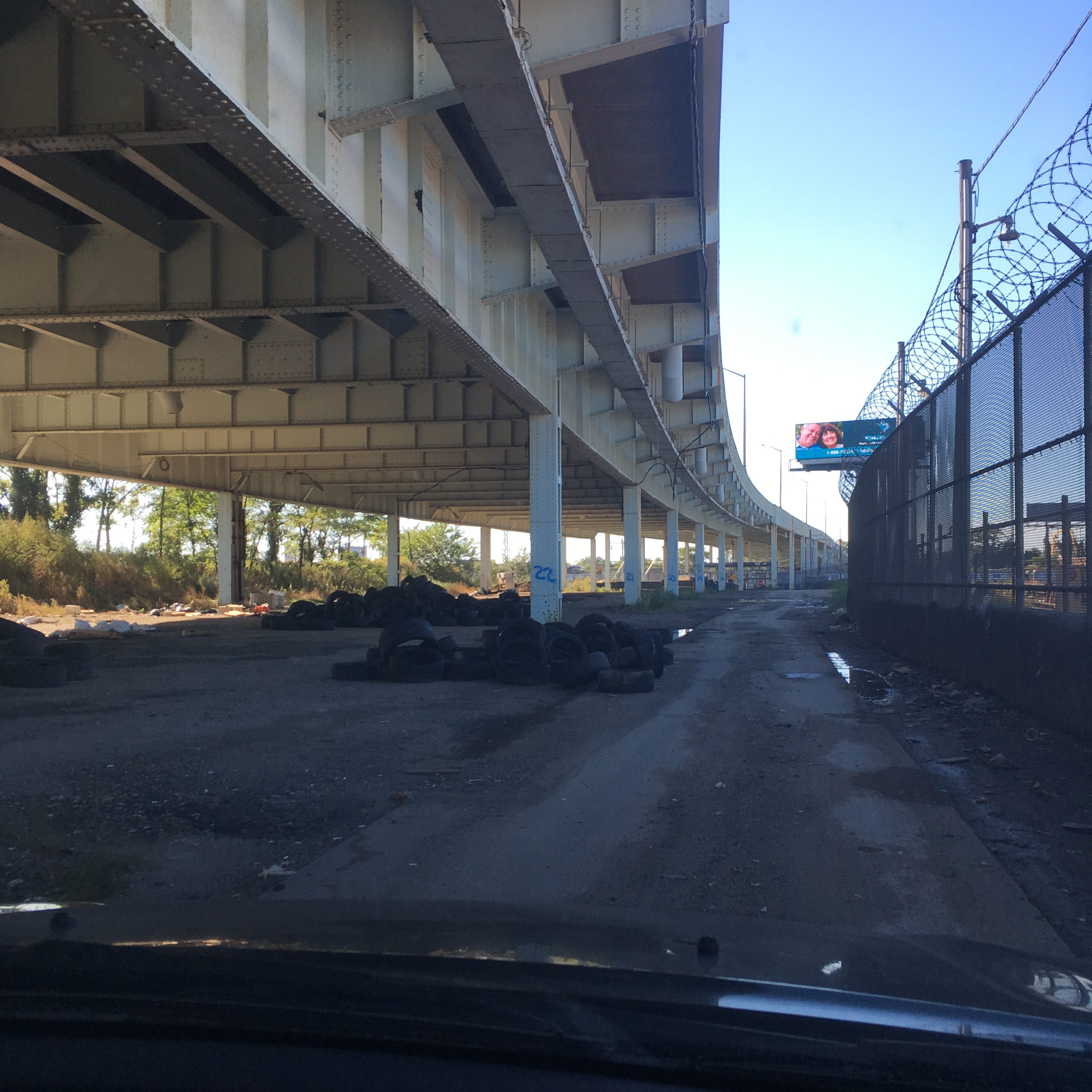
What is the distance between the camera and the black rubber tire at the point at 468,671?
13.5m

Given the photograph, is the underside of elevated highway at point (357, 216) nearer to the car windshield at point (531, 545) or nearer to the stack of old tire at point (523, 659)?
the car windshield at point (531, 545)

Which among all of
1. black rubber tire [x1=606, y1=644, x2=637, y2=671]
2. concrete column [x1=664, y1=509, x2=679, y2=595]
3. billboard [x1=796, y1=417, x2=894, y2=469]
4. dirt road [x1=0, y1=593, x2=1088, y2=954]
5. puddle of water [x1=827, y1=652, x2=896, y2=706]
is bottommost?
puddle of water [x1=827, y1=652, x2=896, y2=706]

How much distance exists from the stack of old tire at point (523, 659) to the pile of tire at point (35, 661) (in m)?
3.59

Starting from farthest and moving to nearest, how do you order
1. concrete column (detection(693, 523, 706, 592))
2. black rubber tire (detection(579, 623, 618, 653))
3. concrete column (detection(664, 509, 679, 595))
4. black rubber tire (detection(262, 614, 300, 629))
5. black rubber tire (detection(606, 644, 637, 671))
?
concrete column (detection(693, 523, 706, 592)), concrete column (detection(664, 509, 679, 595)), black rubber tire (detection(262, 614, 300, 629)), black rubber tire (detection(579, 623, 618, 653)), black rubber tire (detection(606, 644, 637, 671))

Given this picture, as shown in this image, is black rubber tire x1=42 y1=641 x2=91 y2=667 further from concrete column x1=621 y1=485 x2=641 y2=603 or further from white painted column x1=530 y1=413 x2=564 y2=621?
concrete column x1=621 y1=485 x2=641 y2=603

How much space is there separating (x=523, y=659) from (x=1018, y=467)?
683 centimetres

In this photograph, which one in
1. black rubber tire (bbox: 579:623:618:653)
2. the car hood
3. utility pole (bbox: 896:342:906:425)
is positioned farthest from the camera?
utility pole (bbox: 896:342:906:425)

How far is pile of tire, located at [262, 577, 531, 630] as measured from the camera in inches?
970

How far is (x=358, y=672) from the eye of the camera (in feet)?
44.6

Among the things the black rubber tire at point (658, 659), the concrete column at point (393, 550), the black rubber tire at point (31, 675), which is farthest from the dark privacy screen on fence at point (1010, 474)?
the concrete column at point (393, 550)

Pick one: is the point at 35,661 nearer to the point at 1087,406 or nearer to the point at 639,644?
the point at 639,644

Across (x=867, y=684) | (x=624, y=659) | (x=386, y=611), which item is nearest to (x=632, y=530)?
(x=386, y=611)

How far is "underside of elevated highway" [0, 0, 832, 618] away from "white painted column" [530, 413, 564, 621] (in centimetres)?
7

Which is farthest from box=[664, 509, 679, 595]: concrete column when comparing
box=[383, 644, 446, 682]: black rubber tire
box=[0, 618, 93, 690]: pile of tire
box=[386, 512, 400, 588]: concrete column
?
Answer: box=[0, 618, 93, 690]: pile of tire
